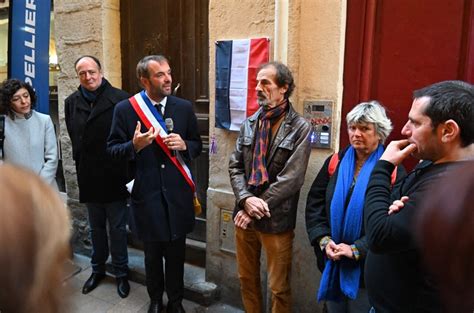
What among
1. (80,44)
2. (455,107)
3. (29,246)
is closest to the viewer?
(29,246)

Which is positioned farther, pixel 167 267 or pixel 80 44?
pixel 80 44

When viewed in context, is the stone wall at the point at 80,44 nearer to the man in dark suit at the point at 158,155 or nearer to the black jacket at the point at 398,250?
the man in dark suit at the point at 158,155

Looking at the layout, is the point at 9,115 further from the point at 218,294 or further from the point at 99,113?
the point at 218,294

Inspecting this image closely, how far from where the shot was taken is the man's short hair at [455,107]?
1359mm

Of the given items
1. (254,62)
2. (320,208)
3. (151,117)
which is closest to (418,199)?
(320,208)

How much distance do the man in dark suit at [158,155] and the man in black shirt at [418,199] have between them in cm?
159

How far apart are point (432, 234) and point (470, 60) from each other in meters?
1.80

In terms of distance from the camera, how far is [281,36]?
2.73 metres

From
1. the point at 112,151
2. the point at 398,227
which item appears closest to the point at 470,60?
the point at 398,227

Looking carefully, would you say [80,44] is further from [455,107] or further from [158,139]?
[455,107]

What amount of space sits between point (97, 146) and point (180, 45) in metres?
1.19

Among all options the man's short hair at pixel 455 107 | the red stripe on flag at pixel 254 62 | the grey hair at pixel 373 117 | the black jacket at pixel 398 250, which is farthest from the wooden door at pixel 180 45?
the man's short hair at pixel 455 107

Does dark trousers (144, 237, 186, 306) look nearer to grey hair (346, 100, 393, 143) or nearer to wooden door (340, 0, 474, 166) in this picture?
wooden door (340, 0, 474, 166)

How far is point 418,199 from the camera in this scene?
1375 mm
